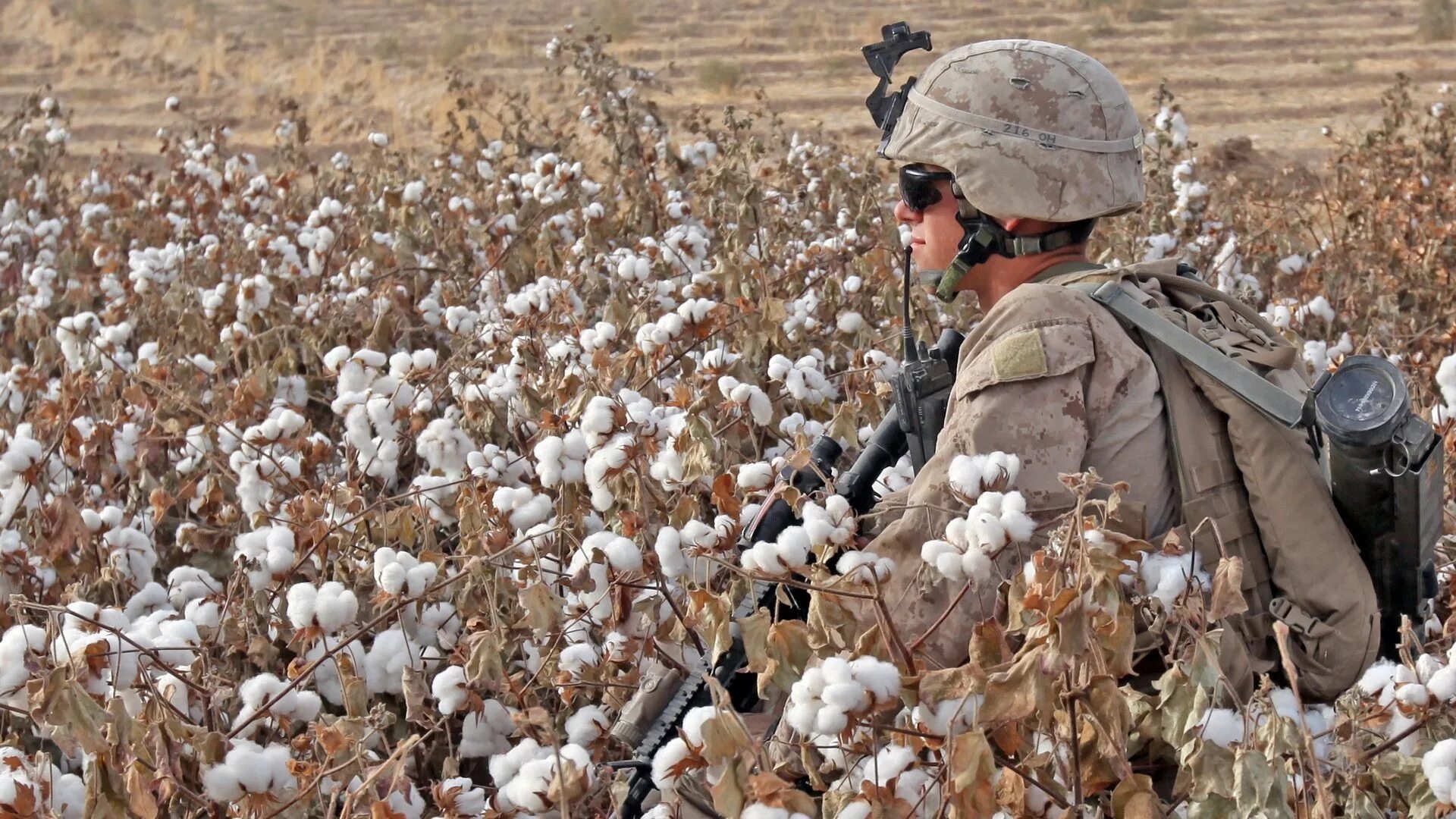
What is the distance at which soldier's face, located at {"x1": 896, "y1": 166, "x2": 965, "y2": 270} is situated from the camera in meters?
2.78

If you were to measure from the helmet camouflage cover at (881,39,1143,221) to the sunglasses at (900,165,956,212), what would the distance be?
0.17ft

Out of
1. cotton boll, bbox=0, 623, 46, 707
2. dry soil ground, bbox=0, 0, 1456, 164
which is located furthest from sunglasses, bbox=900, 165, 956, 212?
dry soil ground, bbox=0, 0, 1456, 164

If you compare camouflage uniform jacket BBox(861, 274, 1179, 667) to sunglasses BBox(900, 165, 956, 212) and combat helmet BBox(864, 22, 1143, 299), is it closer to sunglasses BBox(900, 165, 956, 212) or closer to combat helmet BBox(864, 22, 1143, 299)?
combat helmet BBox(864, 22, 1143, 299)

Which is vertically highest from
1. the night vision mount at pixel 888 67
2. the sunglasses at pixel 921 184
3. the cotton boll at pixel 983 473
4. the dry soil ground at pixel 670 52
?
the night vision mount at pixel 888 67

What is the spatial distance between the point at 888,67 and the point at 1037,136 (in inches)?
18.9

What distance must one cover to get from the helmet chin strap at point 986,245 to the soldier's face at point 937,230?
3 centimetres

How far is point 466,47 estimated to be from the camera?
23.4 meters

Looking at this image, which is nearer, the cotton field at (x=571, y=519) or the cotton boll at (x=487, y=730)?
the cotton field at (x=571, y=519)

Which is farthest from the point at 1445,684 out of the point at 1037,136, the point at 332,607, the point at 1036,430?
the point at 332,607

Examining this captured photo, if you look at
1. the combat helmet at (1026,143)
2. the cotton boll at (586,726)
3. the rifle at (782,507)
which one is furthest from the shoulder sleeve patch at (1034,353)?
the cotton boll at (586,726)

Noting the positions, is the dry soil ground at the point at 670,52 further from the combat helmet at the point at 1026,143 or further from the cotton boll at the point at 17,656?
the cotton boll at the point at 17,656

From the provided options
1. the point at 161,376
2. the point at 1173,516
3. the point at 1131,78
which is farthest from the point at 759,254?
the point at 1131,78

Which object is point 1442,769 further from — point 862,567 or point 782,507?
point 782,507

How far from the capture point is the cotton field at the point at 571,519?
1.86 metres
